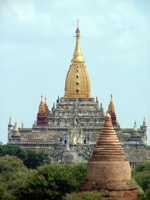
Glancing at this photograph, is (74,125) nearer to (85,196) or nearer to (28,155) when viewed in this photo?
(28,155)

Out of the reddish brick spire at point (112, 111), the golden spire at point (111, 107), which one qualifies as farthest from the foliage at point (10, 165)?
the golden spire at point (111, 107)

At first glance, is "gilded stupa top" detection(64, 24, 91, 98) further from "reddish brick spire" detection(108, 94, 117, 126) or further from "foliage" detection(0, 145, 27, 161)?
"foliage" detection(0, 145, 27, 161)

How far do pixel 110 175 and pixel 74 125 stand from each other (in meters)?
86.7

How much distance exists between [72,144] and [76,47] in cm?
1693

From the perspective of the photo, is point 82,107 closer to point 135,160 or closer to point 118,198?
point 135,160

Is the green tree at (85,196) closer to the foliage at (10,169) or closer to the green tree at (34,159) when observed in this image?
the foliage at (10,169)

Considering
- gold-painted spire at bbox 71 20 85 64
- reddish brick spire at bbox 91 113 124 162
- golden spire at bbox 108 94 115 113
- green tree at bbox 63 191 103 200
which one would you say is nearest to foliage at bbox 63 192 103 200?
green tree at bbox 63 191 103 200

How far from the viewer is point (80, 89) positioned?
158 meters

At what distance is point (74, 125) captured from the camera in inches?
6147

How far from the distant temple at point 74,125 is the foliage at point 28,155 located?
5.87 meters

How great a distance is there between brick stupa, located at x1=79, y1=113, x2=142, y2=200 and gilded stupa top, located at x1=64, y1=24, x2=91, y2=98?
8679cm

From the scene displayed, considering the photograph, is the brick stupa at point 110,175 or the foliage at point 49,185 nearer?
the brick stupa at point 110,175

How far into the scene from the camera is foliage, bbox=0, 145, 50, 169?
458 feet

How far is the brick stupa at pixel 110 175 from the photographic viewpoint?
6919 centimetres
